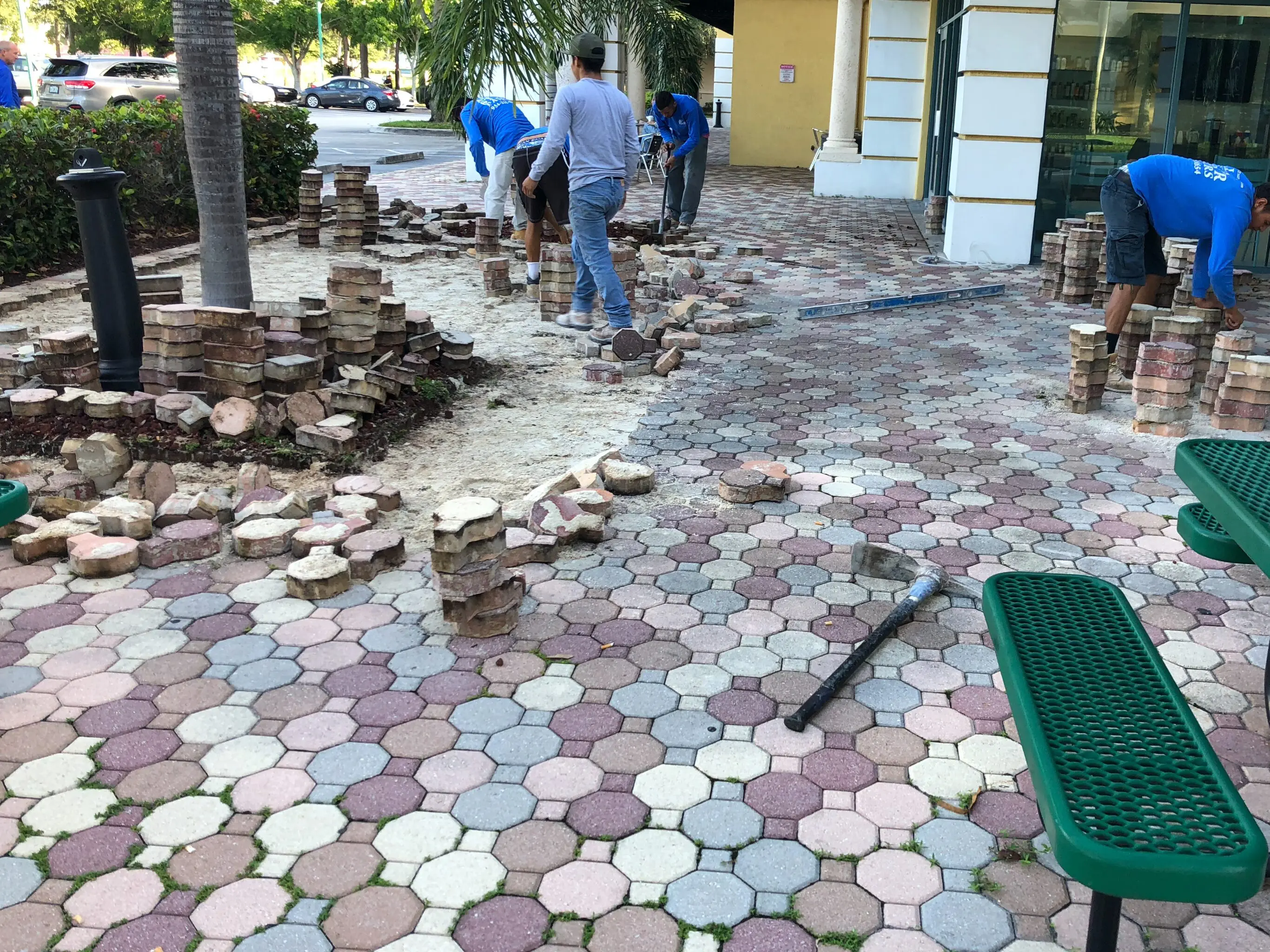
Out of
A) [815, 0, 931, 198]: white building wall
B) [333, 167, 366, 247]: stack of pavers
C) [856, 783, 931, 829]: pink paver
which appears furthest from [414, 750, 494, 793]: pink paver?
[815, 0, 931, 198]: white building wall

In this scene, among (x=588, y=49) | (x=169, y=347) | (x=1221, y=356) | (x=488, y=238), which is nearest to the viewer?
(x=169, y=347)

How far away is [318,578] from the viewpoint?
3.84 m

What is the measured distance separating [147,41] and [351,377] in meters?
53.0

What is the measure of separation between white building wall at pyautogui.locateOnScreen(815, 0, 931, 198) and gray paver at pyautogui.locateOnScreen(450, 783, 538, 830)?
50.7ft

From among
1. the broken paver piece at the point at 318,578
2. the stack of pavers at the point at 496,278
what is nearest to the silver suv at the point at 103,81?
the stack of pavers at the point at 496,278

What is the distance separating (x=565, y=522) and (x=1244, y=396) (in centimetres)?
366

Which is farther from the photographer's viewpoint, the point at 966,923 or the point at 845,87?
the point at 845,87

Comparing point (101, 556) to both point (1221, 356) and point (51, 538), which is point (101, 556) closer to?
point (51, 538)

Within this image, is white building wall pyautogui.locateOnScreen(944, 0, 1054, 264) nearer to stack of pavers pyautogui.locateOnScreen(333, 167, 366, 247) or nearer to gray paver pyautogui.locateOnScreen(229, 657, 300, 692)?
stack of pavers pyautogui.locateOnScreen(333, 167, 366, 247)

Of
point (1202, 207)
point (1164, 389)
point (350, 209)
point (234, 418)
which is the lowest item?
point (234, 418)

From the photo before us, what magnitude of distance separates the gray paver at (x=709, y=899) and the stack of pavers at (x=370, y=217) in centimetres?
1029

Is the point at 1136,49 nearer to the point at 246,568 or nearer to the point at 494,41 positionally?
the point at 494,41

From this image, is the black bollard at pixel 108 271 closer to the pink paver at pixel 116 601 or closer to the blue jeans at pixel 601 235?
the pink paver at pixel 116 601

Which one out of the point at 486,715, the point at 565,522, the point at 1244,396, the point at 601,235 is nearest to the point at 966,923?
the point at 486,715
